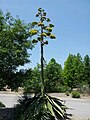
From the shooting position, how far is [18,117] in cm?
1176

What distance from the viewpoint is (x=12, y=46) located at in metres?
16.2

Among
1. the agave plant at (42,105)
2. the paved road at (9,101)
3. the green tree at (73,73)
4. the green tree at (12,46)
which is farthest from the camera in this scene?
the green tree at (73,73)

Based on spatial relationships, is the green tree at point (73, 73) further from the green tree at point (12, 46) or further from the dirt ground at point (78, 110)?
the green tree at point (12, 46)

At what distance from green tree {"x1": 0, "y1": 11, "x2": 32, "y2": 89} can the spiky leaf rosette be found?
4999mm

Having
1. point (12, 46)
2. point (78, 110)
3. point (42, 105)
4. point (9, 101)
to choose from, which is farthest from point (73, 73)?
point (42, 105)

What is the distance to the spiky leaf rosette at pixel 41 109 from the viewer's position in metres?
10.8

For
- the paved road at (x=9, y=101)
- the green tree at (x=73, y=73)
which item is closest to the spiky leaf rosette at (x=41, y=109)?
the paved road at (x=9, y=101)

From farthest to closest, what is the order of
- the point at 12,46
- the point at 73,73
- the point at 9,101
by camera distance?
the point at 73,73 < the point at 9,101 < the point at 12,46

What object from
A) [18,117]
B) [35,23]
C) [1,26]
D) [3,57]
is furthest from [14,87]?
[35,23]

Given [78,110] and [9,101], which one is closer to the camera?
[78,110]

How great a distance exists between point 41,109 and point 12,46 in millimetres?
6136

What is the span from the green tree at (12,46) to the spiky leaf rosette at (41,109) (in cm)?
500

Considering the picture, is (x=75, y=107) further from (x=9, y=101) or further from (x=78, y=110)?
(x=9, y=101)

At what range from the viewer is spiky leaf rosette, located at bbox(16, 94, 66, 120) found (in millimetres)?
10844
